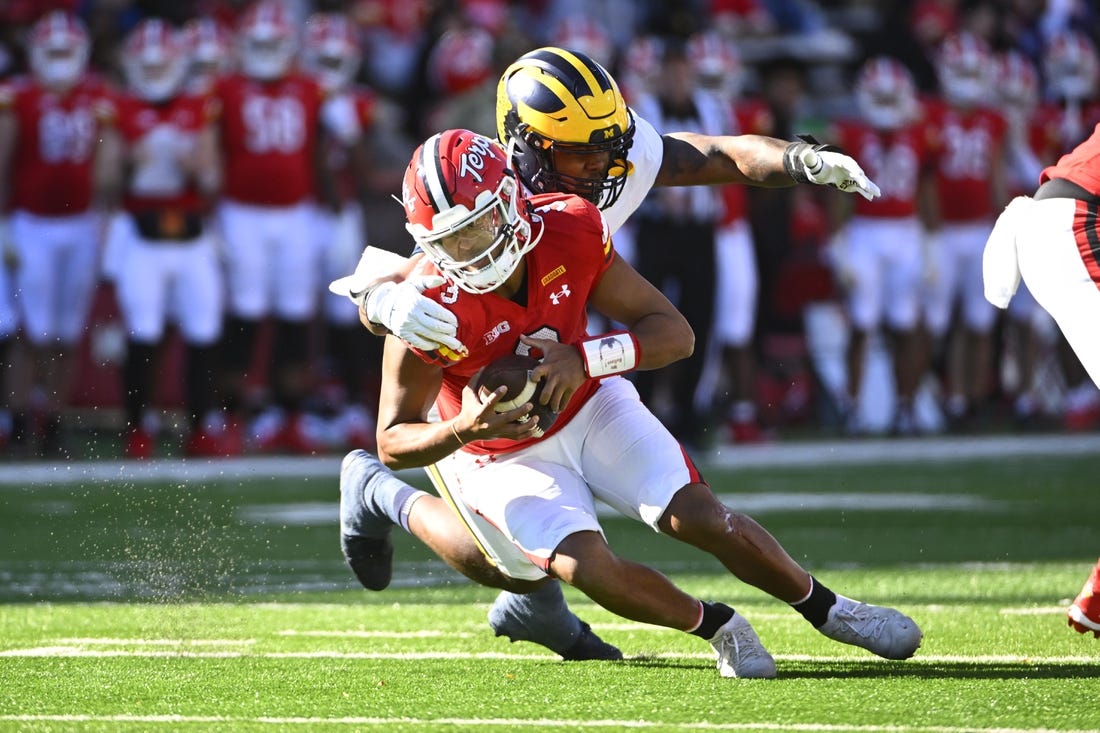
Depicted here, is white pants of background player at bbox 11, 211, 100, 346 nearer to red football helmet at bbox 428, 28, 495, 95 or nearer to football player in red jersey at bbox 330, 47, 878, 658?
red football helmet at bbox 428, 28, 495, 95

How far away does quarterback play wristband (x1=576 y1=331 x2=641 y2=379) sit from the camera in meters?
4.00

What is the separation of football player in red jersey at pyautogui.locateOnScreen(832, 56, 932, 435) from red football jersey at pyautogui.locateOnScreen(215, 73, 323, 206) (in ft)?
10.8

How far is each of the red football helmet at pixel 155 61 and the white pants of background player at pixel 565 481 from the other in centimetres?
580

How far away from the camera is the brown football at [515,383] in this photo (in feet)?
12.8

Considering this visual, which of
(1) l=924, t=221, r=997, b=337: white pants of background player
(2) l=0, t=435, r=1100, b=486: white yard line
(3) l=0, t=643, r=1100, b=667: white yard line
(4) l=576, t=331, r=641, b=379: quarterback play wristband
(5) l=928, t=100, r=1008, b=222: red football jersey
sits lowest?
(2) l=0, t=435, r=1100, b=486: white yard line

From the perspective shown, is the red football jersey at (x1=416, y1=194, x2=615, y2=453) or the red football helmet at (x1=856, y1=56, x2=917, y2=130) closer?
the red football jersey at (x1=416, y1=194, x2=615, y2=453)

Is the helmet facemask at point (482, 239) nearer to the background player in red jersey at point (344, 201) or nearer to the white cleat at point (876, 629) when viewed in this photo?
the white cleat at point (876, 629)

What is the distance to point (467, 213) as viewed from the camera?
12.8 feet

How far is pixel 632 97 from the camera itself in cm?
1011

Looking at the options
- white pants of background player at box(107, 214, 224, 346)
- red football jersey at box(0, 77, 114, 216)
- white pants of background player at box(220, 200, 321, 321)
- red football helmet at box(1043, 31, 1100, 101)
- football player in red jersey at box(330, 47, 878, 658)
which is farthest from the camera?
red football helmet at box(1043, 31, 1100, 101)

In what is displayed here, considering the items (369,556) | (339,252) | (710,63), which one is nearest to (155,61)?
(339,252)

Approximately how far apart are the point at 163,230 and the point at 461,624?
5031 mm

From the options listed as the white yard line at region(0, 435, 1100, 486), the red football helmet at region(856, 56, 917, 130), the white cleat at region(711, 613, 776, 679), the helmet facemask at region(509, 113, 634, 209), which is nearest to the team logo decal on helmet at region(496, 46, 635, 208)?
the helmet facemask at region(509, 113, 634, 209)

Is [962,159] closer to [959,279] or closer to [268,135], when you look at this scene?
[959,279]
